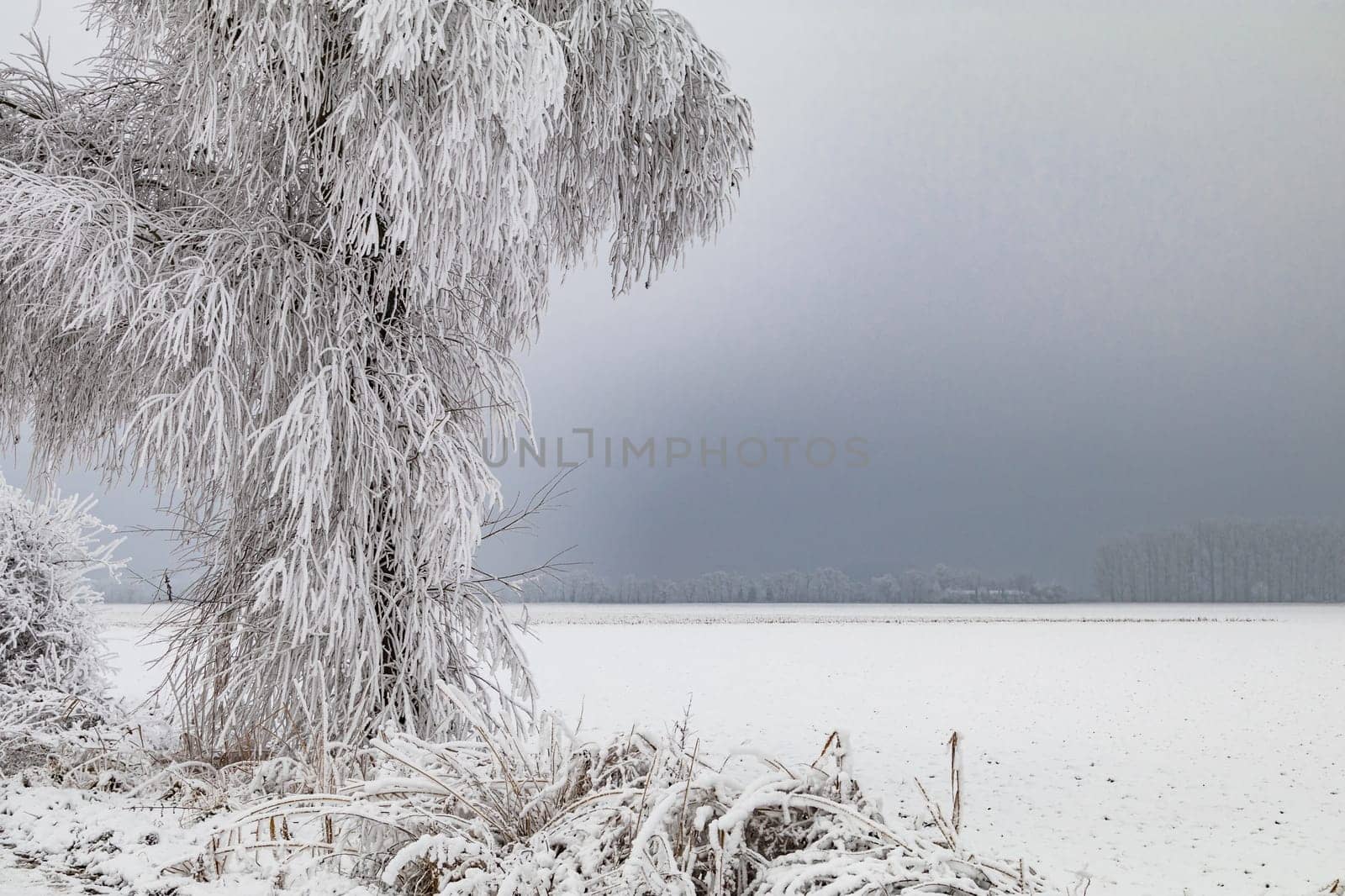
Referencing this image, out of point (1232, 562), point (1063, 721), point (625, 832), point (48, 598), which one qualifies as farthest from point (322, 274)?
point (1232, 562)

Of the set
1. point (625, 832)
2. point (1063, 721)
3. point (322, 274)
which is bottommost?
point (1063, 721)

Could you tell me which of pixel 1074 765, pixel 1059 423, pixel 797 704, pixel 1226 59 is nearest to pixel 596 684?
pixel 797 704

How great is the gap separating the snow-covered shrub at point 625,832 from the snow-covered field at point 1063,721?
39cm

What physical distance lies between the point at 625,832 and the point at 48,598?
4.71m

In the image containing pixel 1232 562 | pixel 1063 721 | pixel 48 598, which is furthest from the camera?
pixel 1232 562

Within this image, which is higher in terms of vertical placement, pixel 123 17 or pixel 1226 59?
pixel 1226 59

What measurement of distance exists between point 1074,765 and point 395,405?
16.6ft

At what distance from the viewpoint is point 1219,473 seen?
124 ft

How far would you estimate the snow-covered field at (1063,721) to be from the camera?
387 centimetres

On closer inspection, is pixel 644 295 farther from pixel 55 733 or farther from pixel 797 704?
pixel 797 704

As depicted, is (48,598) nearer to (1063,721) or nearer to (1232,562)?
(1063,721)

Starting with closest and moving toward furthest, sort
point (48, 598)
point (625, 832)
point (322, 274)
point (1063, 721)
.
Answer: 1. point (625, 832)
2. point (322, 274)
3. point (48, 598)
4. point (1063, 721)

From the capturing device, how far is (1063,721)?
775cm

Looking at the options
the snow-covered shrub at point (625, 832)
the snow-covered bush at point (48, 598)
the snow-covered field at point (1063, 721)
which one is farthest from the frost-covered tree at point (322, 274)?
the snow-covered shrub at point (625, 832)
